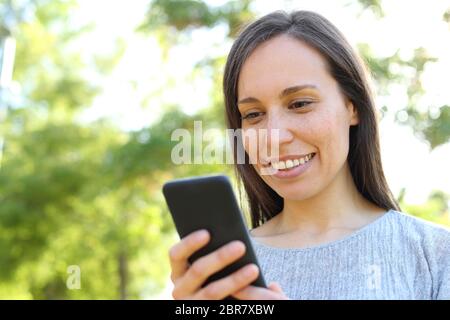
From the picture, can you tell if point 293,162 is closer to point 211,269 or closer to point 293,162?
point 293,162

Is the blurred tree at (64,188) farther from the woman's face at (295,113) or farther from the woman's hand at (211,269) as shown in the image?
the woman's hand at (211,269)

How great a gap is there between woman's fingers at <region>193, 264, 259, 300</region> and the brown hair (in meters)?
0.79

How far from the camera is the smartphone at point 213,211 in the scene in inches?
49.7

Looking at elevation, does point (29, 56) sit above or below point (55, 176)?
above

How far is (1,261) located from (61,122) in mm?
2418

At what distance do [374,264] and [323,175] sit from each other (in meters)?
0.27

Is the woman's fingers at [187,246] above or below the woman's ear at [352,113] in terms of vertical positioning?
below

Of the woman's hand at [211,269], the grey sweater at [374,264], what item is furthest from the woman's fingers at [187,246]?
the grey sweater at [374,264]

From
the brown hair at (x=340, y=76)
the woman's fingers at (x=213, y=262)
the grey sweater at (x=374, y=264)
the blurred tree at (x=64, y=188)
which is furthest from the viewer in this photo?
the blurred tree at (x=64, y=188)

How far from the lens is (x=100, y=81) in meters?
12.2

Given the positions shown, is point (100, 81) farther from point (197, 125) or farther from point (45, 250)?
point (197, 125)

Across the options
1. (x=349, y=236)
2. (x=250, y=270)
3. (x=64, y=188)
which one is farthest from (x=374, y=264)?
(x=64, y=188)

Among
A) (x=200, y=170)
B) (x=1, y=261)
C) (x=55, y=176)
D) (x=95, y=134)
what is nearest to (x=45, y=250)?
(x=1, y=261)

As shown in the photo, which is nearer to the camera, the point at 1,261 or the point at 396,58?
the point at 396,58
